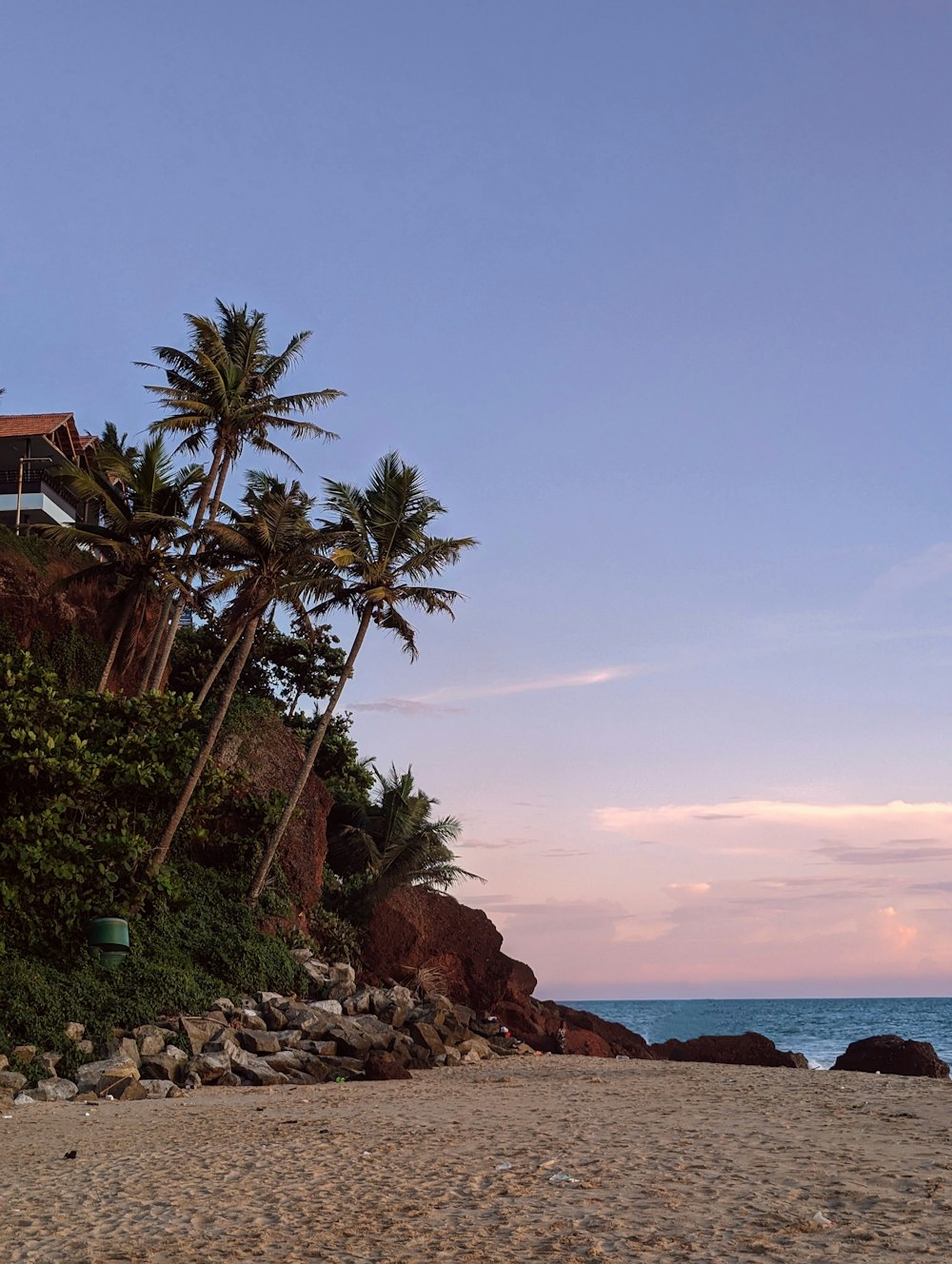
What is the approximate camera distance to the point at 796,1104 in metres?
12.5

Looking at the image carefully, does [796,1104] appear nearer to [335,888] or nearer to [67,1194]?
[67,1194]

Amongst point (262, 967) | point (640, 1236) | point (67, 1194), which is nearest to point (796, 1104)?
point (640, 1236)

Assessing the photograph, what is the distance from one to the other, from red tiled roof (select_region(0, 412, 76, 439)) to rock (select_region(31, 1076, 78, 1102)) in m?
27.8

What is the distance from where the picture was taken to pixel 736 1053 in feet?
84.2

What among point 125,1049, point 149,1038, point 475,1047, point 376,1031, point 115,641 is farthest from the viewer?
point 115,641

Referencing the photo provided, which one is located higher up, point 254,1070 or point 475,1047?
point 475,1047

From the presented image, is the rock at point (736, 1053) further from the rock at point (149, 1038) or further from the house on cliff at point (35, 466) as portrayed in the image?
the house on cliff at point (35, 466)

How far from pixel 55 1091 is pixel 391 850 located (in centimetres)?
1475

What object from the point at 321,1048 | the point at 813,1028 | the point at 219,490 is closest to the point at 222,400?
the point at 219,490

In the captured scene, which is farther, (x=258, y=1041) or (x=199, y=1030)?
(x=199, y=1030)

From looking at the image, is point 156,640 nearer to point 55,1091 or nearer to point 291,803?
point 291,803

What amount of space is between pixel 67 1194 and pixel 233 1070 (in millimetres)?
9518

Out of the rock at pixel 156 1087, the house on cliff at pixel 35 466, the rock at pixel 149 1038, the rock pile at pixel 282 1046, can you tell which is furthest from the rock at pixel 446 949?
the house on cliff at pixel 35 466

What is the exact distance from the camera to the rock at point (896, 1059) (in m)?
23.0
